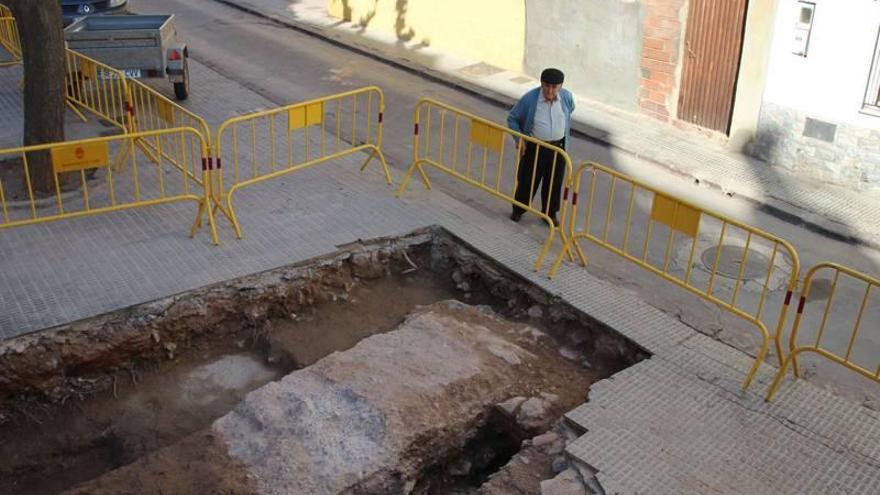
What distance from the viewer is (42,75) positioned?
876 cm

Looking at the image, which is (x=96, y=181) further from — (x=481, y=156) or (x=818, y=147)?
(x=818, y=147)

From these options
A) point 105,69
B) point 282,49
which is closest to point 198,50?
point 282,49

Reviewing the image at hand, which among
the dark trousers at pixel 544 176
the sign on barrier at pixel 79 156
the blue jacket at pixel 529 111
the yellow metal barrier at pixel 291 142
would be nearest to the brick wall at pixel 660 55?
the yellow metal barrier at pixel 291 142

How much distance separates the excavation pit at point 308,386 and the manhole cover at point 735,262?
203 cm

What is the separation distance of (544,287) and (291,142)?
15.9 ft

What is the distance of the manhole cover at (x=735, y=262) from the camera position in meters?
8.24

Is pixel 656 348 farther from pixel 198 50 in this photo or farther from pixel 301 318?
pixel 198 50

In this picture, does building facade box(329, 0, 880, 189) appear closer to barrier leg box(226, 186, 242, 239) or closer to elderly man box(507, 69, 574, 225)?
elderly man box(507, 69, 574, 225)

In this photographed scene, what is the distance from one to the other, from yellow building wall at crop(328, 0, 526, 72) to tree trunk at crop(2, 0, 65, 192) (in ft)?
28.1

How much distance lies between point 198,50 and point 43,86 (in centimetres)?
824

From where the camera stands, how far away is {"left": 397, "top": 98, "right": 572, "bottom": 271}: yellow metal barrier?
26.7 feet

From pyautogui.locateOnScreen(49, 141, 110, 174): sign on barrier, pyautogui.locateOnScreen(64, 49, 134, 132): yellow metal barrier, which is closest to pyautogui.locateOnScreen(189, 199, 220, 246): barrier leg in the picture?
pyautogui.locateOnScreen(49, 141, 110, 174): sign on barrier

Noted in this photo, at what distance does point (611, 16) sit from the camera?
13.3 meters

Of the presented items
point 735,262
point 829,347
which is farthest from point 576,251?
point 829,347
